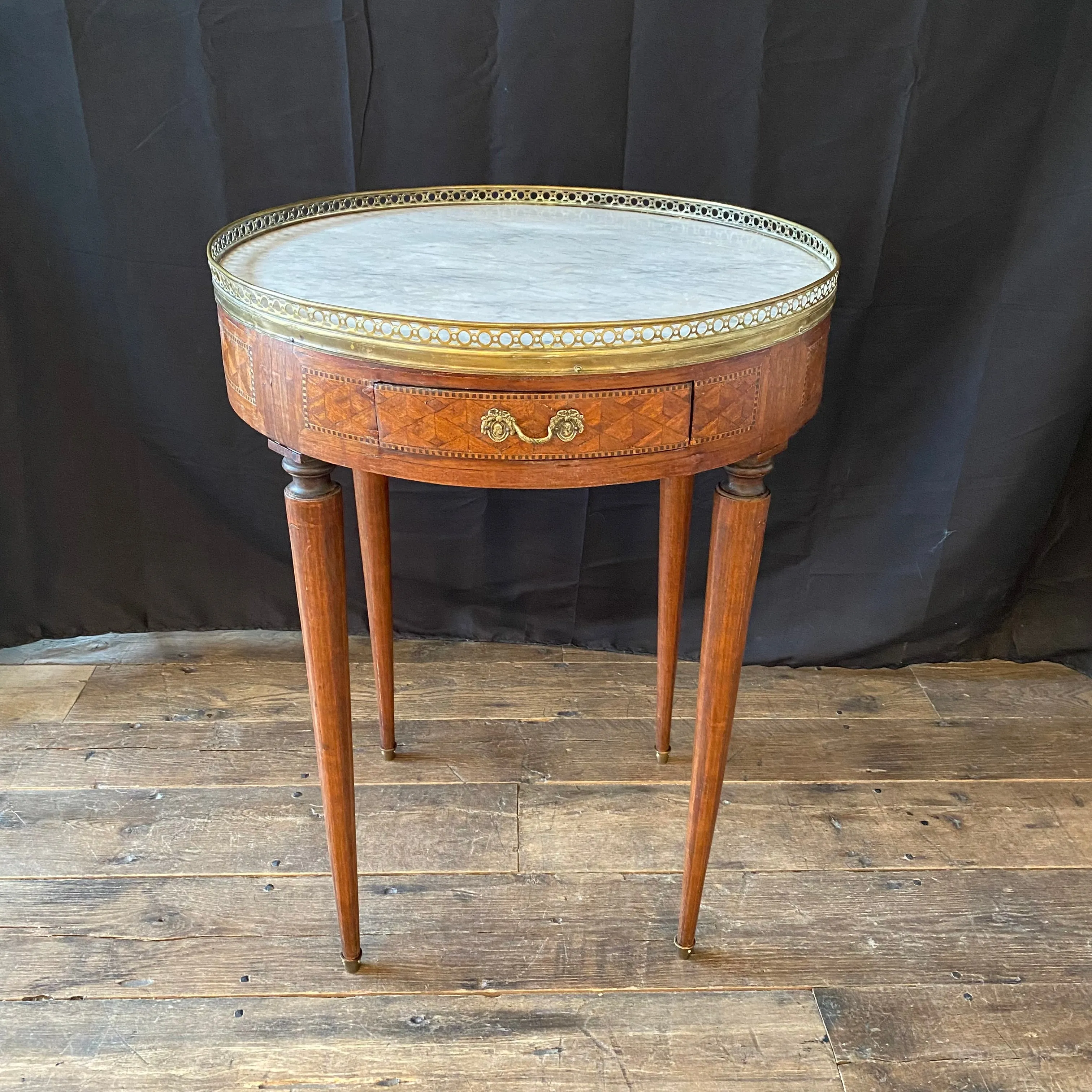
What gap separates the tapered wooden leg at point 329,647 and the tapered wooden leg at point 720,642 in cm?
40

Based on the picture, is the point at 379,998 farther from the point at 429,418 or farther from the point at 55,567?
the point at 55,567

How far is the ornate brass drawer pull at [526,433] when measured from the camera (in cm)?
88

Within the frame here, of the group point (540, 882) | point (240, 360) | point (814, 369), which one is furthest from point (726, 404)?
point (540, 882)

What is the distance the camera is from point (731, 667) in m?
1.12

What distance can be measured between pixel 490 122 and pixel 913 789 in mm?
1217

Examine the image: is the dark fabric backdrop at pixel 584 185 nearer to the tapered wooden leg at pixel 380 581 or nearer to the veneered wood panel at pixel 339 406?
the tapered wooden leg at pixel 380 581

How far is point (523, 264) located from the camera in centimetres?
108

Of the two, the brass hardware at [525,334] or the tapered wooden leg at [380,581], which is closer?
the brass hardware at [525,334]

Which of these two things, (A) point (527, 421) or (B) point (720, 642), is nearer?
(A) point (527, 421)

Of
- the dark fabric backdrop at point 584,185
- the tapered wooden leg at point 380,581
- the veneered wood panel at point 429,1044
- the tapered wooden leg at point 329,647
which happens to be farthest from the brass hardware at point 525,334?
the veneered wood panel at point 429,1044

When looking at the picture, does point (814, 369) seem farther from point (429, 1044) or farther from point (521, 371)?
point (429, 1044)

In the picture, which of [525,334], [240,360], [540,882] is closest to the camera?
[525,334]

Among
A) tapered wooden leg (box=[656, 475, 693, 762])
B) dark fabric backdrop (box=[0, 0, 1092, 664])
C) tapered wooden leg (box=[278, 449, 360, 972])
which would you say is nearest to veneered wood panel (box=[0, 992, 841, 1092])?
tapered wooden leg (box=[278, 449, 360, 972])

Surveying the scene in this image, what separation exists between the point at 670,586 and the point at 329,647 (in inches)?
23.4
